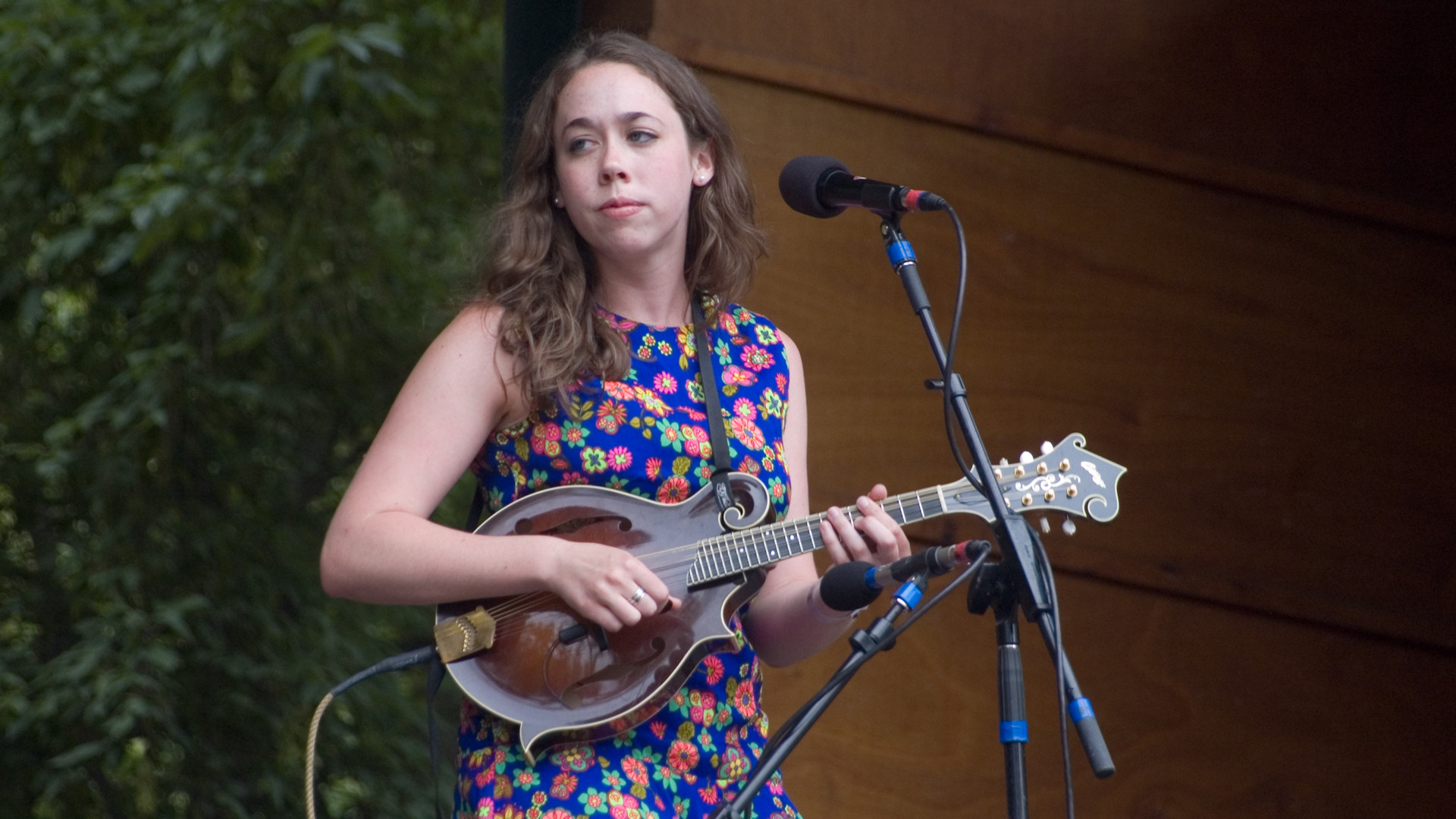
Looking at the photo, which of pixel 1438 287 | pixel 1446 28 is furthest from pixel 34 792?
pixel 1446 28

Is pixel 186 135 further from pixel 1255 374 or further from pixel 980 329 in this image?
pixel 1255 374

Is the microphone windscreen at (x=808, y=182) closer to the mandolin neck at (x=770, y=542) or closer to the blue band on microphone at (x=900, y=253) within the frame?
the blue band on microphone at (x=900, y=253)

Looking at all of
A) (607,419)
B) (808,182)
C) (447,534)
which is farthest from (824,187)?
(447,534)

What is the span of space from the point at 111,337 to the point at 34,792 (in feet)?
4.42

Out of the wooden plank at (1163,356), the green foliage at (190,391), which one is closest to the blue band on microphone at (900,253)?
the wooden plank at (1163,356)

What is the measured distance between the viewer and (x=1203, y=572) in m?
3.52

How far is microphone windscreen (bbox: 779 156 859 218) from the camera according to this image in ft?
6.73

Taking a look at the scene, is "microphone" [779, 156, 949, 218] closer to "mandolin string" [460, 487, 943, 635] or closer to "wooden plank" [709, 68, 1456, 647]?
"mandolin string" [460, 487, 943, 635]

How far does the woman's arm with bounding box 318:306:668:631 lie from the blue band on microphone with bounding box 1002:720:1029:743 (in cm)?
50

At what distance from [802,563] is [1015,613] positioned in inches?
26.5

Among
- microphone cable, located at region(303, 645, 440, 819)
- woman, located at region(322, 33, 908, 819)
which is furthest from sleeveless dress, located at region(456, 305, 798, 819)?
microphone cable, located at region(303, 645, 440, 819)

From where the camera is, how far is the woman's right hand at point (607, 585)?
6.45 feet

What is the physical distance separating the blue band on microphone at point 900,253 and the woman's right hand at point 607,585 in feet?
1.66

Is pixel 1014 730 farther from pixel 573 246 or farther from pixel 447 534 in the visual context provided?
pixel 573 246
